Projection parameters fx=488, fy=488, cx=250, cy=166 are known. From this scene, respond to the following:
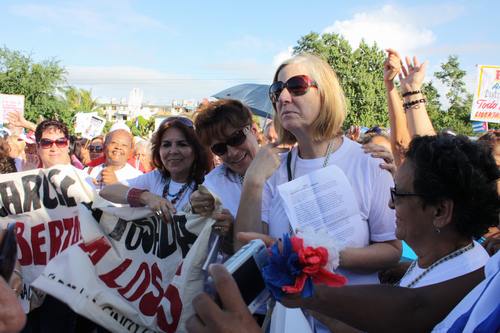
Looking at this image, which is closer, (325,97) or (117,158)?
(325,97)

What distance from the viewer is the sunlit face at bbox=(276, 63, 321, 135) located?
228 cm

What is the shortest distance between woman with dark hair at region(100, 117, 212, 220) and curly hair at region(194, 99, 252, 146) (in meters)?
0.50

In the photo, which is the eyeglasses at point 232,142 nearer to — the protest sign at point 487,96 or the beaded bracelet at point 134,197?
the beaded bracelet at point 134,197

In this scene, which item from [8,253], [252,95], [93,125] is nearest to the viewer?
[8,253]

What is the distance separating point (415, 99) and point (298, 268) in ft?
7.01

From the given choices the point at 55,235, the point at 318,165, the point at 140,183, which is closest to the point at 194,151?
the point at 140,183

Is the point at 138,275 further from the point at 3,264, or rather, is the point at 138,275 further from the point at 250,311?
the point at 250,311

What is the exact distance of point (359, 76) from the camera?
118 ft

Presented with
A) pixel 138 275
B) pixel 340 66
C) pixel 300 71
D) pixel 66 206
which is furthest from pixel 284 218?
pixel 340 66

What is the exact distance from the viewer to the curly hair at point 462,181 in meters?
1.75

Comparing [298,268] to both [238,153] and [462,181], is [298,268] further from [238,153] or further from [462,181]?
[238,153]

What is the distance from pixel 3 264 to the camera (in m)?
1.36

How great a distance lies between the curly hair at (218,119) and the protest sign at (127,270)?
50 centimetres

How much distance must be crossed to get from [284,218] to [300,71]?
0.70 meters
